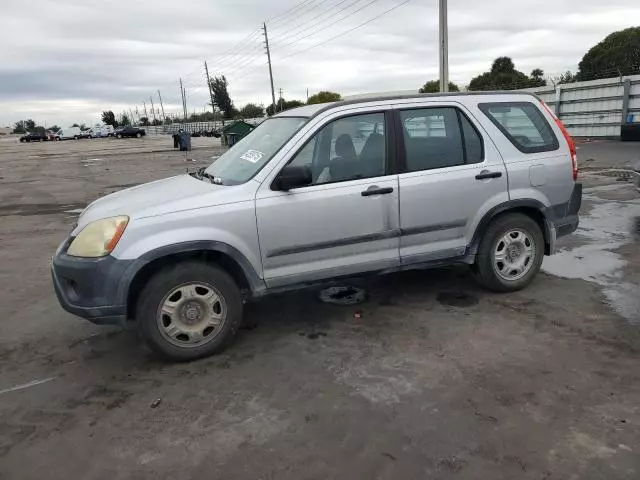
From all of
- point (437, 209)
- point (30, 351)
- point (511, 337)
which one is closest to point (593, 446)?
point (511, 337)

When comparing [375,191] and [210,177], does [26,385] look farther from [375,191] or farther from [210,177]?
[375,191]

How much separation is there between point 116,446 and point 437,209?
2.99 metres

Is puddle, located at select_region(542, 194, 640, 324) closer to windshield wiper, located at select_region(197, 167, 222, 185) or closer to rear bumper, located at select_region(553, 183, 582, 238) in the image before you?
rear bumper, located at select_region(553, 183, 582, 238)

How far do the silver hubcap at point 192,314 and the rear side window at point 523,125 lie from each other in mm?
2945

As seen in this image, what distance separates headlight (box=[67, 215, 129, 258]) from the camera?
3707mm

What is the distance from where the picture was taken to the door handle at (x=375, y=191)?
4.21m

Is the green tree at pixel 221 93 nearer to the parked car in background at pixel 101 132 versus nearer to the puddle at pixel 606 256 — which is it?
the parked car in background at pixel 101 132

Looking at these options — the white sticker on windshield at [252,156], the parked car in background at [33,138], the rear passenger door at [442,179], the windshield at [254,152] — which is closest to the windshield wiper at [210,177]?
the windshield at [254,152]

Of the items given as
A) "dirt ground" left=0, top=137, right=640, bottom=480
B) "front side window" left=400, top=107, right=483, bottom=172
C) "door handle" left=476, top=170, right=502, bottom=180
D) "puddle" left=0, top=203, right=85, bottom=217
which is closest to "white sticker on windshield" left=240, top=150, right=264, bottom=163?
"front side window" left=400, top=107, right=483, bottom=172

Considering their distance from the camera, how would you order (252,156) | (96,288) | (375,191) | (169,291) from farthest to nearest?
(252,156) < (375,191) < (169,291) < (96,288)

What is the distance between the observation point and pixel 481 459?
2715 mm

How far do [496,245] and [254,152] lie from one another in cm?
234

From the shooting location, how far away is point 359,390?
343 centimetres

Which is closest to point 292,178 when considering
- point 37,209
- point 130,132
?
point 37,209
